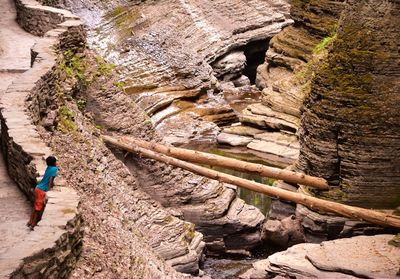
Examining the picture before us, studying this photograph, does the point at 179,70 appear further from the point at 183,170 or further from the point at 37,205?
the point at 37,205

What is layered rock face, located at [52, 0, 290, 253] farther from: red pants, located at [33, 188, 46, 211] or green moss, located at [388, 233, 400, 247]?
red pants, located at [33, 188, 46, 211]

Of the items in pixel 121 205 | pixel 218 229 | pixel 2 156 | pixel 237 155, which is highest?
pixel 2 156

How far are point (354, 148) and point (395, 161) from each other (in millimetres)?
1035

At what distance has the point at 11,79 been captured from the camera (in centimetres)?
1692

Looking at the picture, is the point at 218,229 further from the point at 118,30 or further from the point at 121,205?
the point at 118,30

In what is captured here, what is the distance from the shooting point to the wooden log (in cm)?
1806

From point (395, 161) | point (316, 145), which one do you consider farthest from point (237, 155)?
point (395, 161)

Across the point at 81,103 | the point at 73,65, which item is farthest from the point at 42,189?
the point at 73,65

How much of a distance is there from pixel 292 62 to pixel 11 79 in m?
15.8

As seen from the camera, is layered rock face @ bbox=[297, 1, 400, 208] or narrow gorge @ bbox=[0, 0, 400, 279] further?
layered rock face @ bbox=[297, 1, 400, 208]

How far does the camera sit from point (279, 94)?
27922 mm

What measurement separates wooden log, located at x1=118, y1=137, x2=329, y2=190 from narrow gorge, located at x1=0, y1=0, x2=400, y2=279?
0.36m

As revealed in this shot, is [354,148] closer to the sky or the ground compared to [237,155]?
closer to the sky

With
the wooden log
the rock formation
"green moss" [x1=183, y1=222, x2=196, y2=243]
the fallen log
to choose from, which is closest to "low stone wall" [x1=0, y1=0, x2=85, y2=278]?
the rock formation
